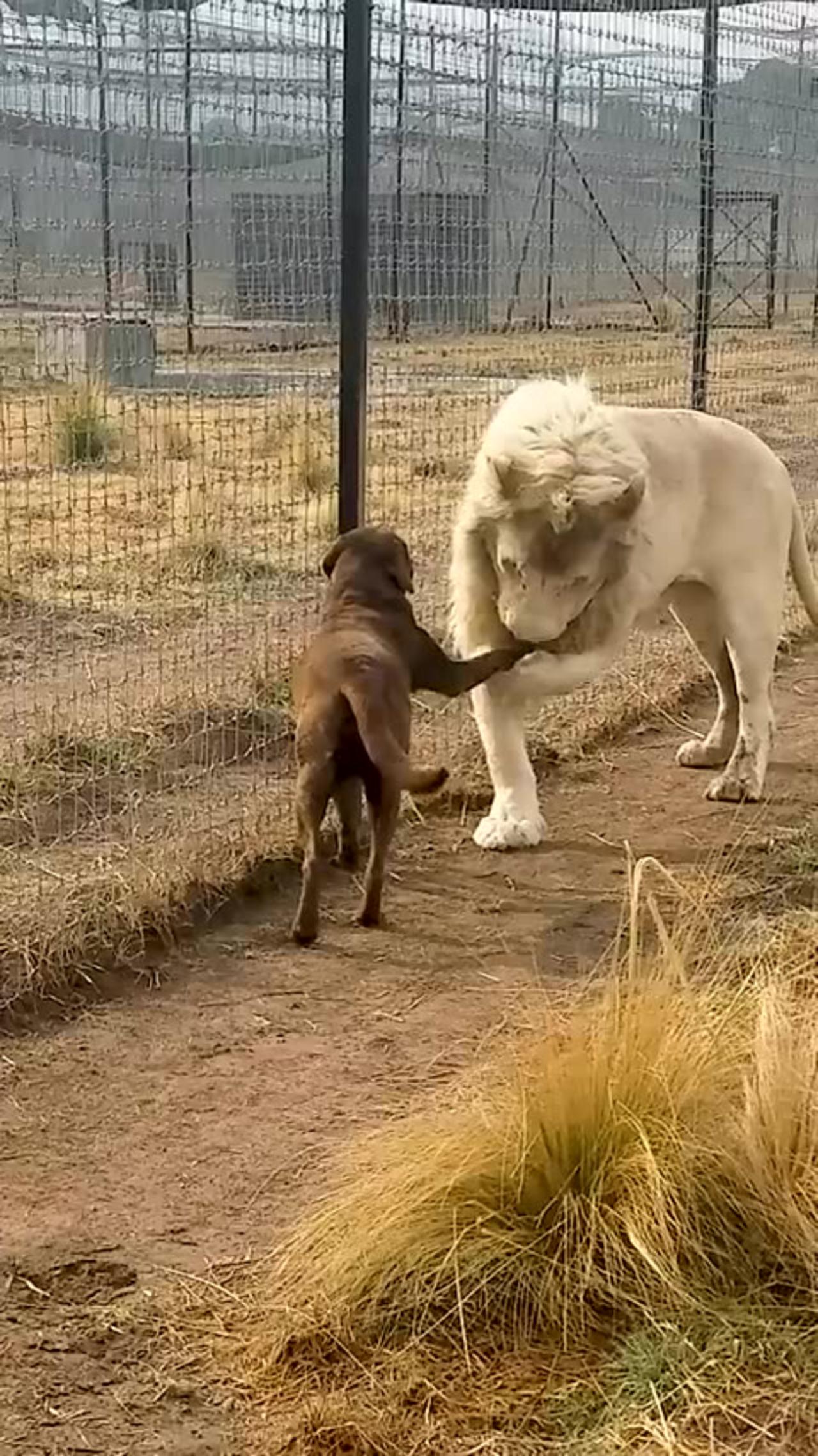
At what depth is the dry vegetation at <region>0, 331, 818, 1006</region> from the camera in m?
5.32

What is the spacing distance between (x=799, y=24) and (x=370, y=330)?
4.89 metres

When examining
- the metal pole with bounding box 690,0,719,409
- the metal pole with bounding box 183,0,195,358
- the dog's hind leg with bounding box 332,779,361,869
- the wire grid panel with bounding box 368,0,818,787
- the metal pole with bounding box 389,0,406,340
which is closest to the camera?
the metal pole with bounding box 183,0,195,358

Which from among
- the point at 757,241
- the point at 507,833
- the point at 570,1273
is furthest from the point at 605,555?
the point at 757,241

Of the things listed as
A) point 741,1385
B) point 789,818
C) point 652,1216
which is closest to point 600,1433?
point 741,1385

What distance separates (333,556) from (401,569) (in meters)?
0.20

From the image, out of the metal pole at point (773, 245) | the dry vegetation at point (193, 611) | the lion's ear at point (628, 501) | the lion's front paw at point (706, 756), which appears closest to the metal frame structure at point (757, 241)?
the metal pole at point (773, 245)

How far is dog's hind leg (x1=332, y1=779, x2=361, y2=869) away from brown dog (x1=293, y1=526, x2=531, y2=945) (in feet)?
0.07

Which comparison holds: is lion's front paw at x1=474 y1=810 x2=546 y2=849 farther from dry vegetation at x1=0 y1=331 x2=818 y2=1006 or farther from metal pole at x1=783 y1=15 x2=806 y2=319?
metal pole at x1=783 y1=15 x2=806 y2=319

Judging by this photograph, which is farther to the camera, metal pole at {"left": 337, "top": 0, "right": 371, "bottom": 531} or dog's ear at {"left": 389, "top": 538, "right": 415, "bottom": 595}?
metal pole at {"left": 337, "top": 0, "right": 371, "bottom": 531}

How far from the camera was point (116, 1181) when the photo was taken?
3746 mm

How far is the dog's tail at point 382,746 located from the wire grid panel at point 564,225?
1.68 meters

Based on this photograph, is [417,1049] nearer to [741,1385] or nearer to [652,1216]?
[652,1216]

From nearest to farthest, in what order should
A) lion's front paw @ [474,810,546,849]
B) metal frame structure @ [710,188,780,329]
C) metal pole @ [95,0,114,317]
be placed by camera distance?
1. metal pole @ [95,0,114,317]
2. lion's front paw @ [474,810,546,849]
3. metal frame structure @ [710,188,780,329]

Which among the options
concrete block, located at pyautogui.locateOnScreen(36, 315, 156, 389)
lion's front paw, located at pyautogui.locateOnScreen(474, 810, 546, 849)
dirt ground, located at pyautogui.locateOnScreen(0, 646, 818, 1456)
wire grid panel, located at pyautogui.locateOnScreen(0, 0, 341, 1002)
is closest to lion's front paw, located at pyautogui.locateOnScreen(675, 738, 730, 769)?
dirt ground, located at pyautogui.locateOnScreen(0, 646, 818, 1456)
